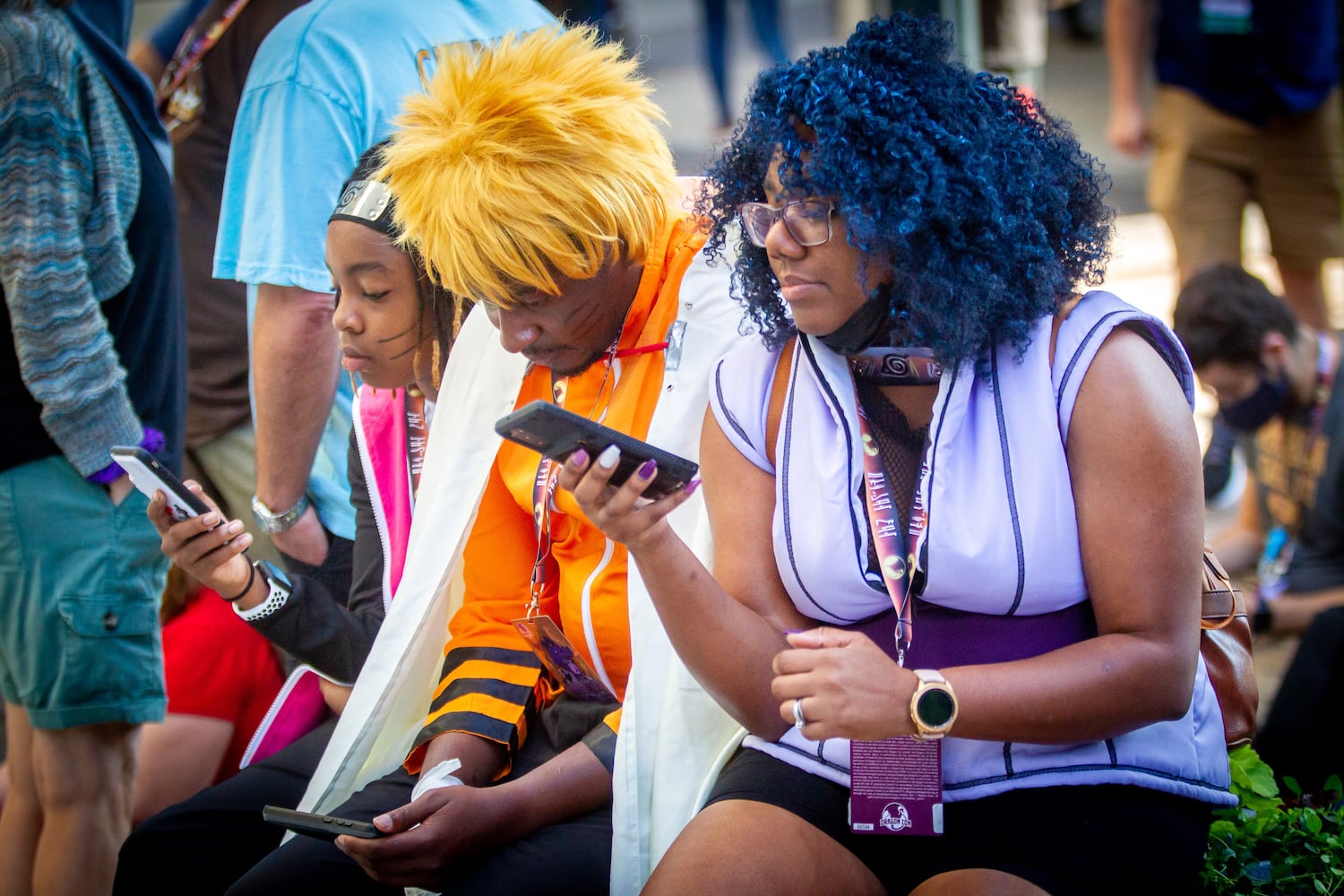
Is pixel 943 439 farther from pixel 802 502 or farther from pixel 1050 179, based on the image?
pixel 1050 179

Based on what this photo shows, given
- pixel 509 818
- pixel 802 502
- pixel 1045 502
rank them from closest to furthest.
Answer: pixel 1045 502 → pixel 802 502 → pixel 509 818

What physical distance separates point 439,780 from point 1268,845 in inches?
51.4

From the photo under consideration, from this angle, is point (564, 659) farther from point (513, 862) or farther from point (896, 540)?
point (896, 540)

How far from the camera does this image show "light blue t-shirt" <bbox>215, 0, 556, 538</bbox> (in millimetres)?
2490

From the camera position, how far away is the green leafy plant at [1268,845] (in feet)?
6.23

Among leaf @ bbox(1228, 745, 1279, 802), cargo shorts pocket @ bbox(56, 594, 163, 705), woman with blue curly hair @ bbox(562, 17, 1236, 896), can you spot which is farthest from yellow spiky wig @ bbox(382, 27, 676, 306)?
leaf @ bbox(1228, 745, 1279, 802)

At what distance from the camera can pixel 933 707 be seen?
1649 mm

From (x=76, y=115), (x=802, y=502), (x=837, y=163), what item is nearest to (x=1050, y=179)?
(x=837, y=163)

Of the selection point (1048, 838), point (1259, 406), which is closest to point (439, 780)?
point (1048, 838)

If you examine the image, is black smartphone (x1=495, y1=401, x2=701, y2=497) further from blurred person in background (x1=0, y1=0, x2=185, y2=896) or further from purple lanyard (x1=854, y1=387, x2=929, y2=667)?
blurred person in background (x1=0, y1=0, x2=185, y2=896)

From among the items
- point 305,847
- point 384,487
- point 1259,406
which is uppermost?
point 384,487

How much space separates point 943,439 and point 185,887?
1.61 metres

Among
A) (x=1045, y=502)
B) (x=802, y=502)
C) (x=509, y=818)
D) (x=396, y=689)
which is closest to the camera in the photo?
(x=1045, y=502)

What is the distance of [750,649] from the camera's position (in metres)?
1.86
